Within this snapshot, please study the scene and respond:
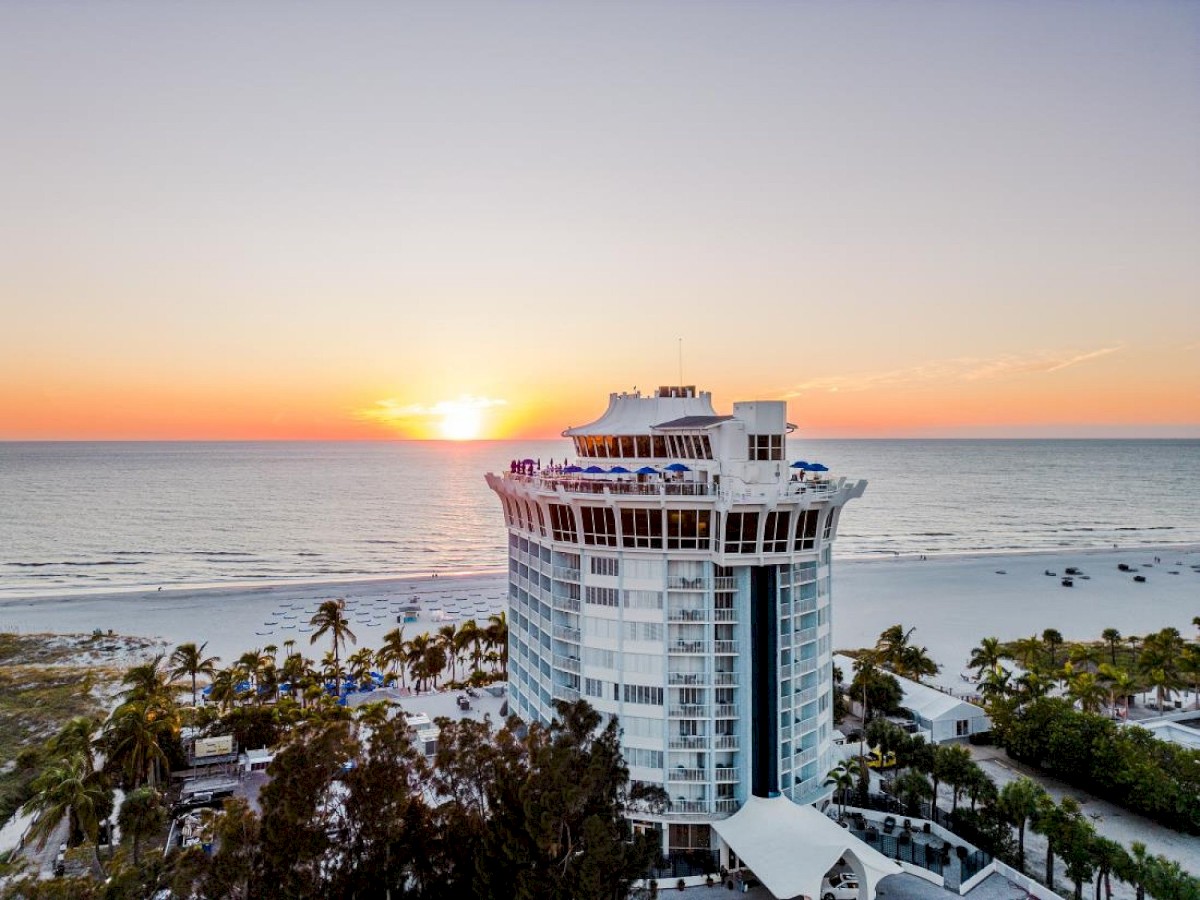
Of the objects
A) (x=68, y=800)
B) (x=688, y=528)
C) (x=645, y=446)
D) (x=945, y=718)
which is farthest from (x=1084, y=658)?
(x=68, y=800)

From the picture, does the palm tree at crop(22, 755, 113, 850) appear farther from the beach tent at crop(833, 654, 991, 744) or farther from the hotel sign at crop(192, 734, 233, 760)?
the beach tent at crop(833, 654, 991, 744)

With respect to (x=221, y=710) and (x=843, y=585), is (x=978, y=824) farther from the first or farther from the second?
(x=843, y=585)

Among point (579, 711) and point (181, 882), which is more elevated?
point (579, 711)

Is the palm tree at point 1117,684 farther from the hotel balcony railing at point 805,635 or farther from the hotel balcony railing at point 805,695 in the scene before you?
the hotel balcony railing at point 805,635

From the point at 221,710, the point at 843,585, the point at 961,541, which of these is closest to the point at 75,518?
the point at 221,710

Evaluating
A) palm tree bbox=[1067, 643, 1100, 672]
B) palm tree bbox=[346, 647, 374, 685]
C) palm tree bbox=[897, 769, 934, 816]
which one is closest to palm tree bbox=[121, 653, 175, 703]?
palm tree bbox=[346, 647, 374, 685]

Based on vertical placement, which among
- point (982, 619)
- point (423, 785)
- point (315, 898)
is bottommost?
point (982, 619)
